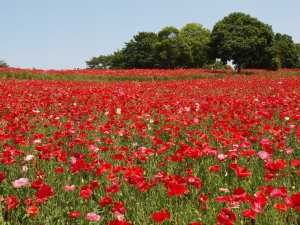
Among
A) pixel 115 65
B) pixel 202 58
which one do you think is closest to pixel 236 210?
pixel 202 58

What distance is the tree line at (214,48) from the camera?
105 feet

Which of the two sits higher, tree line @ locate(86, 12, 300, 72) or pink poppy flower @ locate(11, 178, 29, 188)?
tree line @ locate(86, 12, 300, 72)

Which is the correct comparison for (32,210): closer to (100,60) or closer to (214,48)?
(214,48)

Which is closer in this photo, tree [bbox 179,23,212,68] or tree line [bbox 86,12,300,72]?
tree line [bbox 86,12,300,72]

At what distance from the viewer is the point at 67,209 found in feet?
8.36

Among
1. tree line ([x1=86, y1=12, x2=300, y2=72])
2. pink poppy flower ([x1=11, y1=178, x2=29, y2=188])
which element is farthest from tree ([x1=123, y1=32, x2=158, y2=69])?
pink poppy flower ([x1=11, y1=178, x2=29, y2=188])

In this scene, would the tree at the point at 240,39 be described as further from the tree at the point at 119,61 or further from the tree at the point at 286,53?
the tree at the point at 119,61

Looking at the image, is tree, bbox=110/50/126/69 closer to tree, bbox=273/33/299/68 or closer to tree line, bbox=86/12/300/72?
tree line, bbox=86/12/300/72

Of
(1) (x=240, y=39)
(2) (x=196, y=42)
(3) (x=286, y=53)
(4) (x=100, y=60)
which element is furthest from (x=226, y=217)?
(4) (x=100, y=60)

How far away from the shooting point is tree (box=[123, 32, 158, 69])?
2387 inches

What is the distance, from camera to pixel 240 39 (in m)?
31.1

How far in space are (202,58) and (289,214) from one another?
196ft

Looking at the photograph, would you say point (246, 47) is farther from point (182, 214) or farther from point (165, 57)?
point (182, 214)

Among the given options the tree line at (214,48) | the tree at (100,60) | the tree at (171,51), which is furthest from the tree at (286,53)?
the tree at (100,60)
